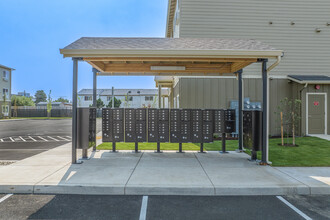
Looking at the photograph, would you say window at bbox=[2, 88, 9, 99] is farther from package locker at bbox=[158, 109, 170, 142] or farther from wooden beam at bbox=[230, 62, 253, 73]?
wooden beam at bbox=[230, 62, 253, 73]

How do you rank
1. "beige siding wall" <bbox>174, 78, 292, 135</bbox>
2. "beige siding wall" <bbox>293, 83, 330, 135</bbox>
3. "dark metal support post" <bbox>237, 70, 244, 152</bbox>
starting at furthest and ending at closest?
1. "beige siding wall" <bbox>174, 78, 292, 135</bbox>
2. "beige siding wall" <bbox>293, 83, 330, 135</bbox>
3. "dark metal support post" <bbox>237, 70, 244, 152</bbox>

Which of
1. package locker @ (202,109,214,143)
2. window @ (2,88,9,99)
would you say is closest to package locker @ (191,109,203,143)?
package locker @ (202,109,214,143)

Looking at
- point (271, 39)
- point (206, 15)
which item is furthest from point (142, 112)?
point (271, 39)

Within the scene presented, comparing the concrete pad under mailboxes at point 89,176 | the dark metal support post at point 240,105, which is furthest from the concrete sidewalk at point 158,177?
the dark metal support post at point 240,105

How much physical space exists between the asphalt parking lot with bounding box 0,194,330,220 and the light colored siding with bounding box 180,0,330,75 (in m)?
10.1

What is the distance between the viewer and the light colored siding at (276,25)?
13.2m

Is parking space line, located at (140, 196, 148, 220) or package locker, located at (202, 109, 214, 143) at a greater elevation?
package locker, located at (202, 109, 214, 143)

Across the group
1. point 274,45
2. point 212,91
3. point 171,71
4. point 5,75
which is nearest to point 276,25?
point 274,45

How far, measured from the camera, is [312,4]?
13.7m

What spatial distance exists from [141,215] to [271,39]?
42.6 ft

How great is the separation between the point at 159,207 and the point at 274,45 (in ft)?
41.0

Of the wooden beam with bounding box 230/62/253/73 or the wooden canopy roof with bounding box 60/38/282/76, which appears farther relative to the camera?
the wooden beam with bounding box 230/62/253/73

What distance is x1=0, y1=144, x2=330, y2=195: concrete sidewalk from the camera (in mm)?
4820

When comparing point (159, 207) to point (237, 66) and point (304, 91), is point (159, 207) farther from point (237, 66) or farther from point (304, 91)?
point (304, 91)
